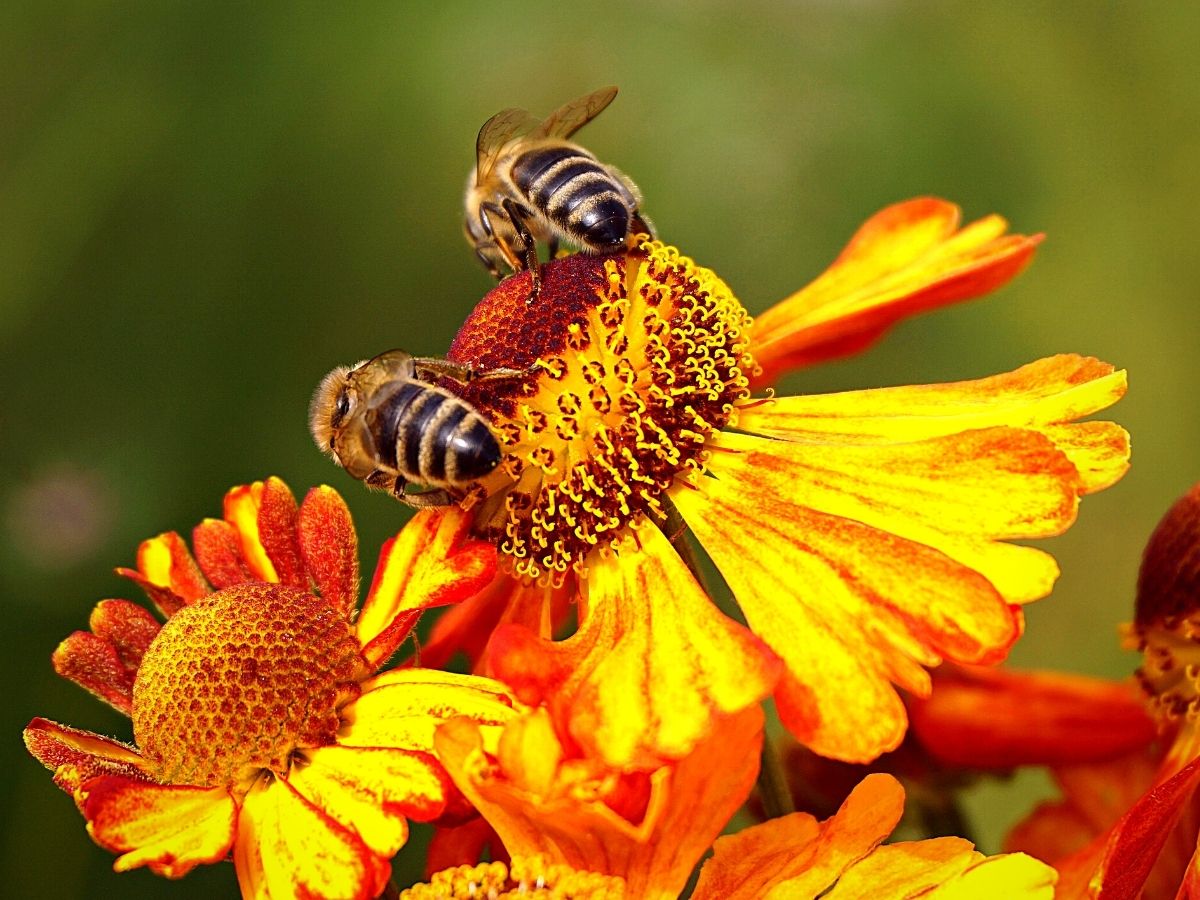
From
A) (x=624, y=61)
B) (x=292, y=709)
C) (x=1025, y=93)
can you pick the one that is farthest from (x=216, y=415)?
(x=1025, y=93)

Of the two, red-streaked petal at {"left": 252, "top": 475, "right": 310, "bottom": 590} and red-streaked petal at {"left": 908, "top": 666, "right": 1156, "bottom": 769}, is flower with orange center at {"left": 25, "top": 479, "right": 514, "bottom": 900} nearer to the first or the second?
red-streaked petal at {"left": 252, "top": 475, "right": 310, "bottom": 590}

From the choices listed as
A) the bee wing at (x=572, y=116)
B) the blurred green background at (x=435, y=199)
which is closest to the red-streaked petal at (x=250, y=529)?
the bee wing at (x=572, y=116)

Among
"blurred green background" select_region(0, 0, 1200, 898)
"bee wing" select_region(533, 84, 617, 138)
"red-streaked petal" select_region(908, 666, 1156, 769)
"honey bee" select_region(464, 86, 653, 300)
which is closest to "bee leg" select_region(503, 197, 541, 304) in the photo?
"honey bee" select_region(464, 86, 653, 300)

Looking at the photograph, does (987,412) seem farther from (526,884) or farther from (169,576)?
(169,576)

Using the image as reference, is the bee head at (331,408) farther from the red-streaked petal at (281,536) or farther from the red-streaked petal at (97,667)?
the red-streaked petal at (97,667)

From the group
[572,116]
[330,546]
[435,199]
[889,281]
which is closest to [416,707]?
[330,546]
